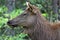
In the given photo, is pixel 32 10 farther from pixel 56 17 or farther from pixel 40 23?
pixel 56 17

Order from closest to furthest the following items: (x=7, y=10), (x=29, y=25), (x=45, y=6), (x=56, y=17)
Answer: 1. (x=29, y=25)
2. (x=7, y=10)
3. (x=56, y=17)
4. (x=45, y=6)

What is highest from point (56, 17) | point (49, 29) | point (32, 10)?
point (32, 10)

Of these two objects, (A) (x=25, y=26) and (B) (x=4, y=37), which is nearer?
(A) (x=25, y=26)

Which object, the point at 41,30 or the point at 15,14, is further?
the point at 15,14

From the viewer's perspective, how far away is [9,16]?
9477mm

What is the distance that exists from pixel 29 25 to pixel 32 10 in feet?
1.51

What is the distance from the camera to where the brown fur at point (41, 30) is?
8.02 m

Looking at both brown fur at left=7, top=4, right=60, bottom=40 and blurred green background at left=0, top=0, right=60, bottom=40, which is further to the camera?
blurred green background at left=0, top=0, right=60, bottom=40

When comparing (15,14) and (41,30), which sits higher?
(15,14)

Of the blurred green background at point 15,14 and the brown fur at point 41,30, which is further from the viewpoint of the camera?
the blurred green background at point 15,14

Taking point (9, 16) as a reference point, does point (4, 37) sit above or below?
below

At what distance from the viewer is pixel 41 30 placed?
8.09 meters

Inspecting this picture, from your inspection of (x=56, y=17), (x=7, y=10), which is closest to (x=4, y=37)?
(x=7, y=10)

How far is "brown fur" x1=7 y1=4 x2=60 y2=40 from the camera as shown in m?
8.02
